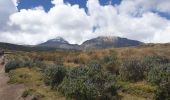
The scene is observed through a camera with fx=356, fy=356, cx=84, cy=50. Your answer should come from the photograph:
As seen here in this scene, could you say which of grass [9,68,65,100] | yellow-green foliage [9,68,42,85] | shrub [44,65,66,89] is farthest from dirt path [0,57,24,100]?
shrub [44,65,66,89]

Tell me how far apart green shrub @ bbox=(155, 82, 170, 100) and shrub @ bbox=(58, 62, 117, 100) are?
173 inches

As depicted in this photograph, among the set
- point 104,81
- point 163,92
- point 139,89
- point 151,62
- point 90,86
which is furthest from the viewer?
point 151,62

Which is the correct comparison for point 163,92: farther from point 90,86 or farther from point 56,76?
point 56,76

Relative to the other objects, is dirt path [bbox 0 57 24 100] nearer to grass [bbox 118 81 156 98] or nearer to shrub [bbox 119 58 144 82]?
grass [bbox 118 81 156 98]

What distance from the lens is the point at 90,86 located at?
105ft

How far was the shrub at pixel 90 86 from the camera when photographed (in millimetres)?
31891

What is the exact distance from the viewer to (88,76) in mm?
36344

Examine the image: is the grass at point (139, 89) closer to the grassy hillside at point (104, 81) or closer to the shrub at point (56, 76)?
the grassy hillside at point (104, 81)

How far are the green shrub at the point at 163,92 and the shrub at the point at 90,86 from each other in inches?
173

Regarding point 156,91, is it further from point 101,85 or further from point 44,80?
point 44,80

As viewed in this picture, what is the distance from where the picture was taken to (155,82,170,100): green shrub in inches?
1307

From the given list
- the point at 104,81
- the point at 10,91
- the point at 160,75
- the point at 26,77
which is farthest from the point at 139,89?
the point at 26,77

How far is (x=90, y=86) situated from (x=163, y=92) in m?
7.08

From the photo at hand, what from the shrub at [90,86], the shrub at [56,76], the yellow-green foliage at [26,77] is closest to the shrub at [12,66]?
the yellow-green foliage at [26,77]
